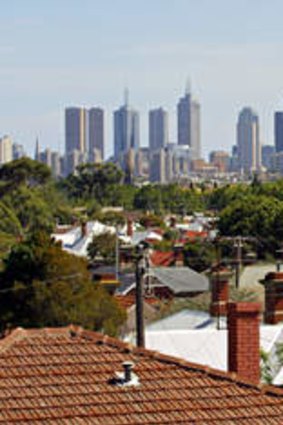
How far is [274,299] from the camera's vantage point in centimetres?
2320

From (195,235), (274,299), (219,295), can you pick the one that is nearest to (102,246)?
(195,235)

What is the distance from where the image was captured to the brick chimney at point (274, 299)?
22.8m

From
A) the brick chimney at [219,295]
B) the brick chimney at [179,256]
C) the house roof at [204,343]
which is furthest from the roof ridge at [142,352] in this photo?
the brick chimney at [179,256]

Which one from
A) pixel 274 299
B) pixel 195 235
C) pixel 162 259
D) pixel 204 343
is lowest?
pixel 162 259

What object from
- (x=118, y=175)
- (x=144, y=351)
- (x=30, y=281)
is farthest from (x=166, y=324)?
→ (x=118, y=175)

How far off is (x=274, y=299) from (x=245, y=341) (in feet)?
33.7

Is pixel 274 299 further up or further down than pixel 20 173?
further down

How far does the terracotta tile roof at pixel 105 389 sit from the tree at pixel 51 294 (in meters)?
16.7

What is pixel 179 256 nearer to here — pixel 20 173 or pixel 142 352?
pixel 20 173

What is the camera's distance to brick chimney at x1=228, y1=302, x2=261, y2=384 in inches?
511

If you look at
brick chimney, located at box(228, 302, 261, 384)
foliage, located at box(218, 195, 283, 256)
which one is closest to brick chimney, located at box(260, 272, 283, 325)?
brick chimney, located at box(228, 302, 261, 384)

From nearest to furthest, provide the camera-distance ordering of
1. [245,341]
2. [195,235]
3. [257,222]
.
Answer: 1. [245,341]
2. [257,222]
3. [195,235]

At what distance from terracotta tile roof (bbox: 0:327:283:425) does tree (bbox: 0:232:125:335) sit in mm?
16745

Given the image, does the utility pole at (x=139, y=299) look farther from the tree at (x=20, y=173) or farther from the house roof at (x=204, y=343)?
the tree at (x=20, y=173)
